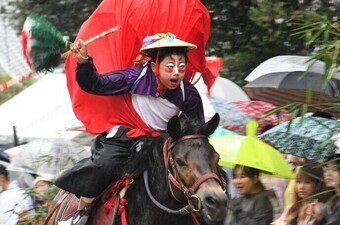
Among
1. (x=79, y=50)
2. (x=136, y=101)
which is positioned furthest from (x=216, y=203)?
(x=79, y=50)

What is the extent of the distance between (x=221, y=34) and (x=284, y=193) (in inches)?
169

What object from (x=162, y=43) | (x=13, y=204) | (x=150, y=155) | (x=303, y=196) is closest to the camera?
(x=150, y=155)

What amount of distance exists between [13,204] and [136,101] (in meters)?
3.09

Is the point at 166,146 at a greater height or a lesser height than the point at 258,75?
greater

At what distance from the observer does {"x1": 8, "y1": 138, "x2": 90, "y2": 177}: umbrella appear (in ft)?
31.7

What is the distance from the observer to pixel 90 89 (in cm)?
714

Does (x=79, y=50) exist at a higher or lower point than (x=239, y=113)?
higher

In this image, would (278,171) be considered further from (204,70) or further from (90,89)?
(90,89)

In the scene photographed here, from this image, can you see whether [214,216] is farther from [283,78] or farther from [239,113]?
[283,78]

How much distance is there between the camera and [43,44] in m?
7.15

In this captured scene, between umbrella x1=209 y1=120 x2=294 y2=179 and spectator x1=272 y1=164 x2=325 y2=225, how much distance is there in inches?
8.9

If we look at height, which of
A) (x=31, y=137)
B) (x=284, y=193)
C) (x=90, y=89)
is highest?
(x=90, y=89)

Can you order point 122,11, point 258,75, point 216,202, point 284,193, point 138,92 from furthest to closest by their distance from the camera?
point 258,75 < point 284,193 < point 122,11 < point 138,92 < point 216,202

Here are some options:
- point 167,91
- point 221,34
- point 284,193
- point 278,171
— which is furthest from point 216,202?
point 221,34
